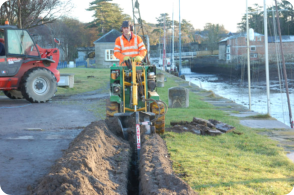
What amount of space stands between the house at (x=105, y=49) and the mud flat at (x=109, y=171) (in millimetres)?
45838

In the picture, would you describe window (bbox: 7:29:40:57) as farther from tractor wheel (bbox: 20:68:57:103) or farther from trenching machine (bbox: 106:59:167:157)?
trenching machine (bbox: 106:59:167:157)

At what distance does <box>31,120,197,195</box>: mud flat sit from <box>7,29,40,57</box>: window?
24.6ft

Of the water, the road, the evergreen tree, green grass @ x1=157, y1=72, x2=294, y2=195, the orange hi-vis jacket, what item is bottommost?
the water

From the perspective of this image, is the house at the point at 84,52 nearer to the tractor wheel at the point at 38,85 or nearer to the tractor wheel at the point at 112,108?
the tractor wheel at the point at 38,85

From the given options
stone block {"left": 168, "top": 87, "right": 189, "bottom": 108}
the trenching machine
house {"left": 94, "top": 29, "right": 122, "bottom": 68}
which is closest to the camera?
the trenching machine

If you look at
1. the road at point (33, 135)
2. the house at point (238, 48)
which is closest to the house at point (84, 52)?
the house at point (238, 48)

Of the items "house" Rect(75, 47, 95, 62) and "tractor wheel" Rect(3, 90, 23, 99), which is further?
"house" Rect(75, 47, 95, 62)

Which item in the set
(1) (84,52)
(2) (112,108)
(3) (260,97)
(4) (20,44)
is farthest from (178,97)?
(1) (84,52)

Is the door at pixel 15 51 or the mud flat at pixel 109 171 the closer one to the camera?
the mud flat at pixel 109 171

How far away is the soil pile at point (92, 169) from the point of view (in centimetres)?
417

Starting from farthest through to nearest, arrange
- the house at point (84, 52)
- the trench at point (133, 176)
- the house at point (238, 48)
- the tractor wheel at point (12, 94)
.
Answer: the house at point (84, 52) < the house at point (238, 48) < the tractor wheel at point (12, 94) < the trench at point (133, 176)

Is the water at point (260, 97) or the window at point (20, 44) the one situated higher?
the window at point (20, 44)

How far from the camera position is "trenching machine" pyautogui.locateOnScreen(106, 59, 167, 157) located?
7762 mm

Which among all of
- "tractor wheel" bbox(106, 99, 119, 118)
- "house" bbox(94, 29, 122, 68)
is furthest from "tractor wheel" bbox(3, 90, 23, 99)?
"house" bbox(94, 29, 122, 68)
